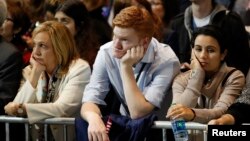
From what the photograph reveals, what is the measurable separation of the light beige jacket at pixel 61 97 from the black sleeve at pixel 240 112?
127cm

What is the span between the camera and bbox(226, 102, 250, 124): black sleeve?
18.7ft

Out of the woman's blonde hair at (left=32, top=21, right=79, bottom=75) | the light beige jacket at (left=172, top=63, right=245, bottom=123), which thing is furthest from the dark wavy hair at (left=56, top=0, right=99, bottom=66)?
the light beige jacket at (left=172, top=63, right=245, bottom=123)

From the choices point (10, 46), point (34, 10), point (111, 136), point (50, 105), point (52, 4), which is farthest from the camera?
point (34, 10)

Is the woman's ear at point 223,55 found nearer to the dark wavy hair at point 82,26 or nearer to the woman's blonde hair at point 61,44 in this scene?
the woman's blonde hair at point 61,44

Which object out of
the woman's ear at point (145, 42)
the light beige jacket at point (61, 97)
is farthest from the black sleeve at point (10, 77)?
the woman's ear at point (145, 42)

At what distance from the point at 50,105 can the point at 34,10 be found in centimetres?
236

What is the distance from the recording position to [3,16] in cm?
687

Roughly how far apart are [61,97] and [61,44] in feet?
1.55

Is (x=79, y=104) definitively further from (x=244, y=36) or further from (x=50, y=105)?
(x=244, y=36)

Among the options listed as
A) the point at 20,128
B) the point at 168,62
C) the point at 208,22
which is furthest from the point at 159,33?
the point at 20,128

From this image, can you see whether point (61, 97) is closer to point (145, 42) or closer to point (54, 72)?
point (54, 72)

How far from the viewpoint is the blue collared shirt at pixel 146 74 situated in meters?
5.99

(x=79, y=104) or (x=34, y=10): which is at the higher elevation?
(x=34, y=10)

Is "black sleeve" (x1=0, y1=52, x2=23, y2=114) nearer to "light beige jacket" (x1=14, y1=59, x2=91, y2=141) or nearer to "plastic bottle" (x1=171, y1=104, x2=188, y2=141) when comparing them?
"light beige jacket" (x1=14, y1=59, x2=91, y2=141)
